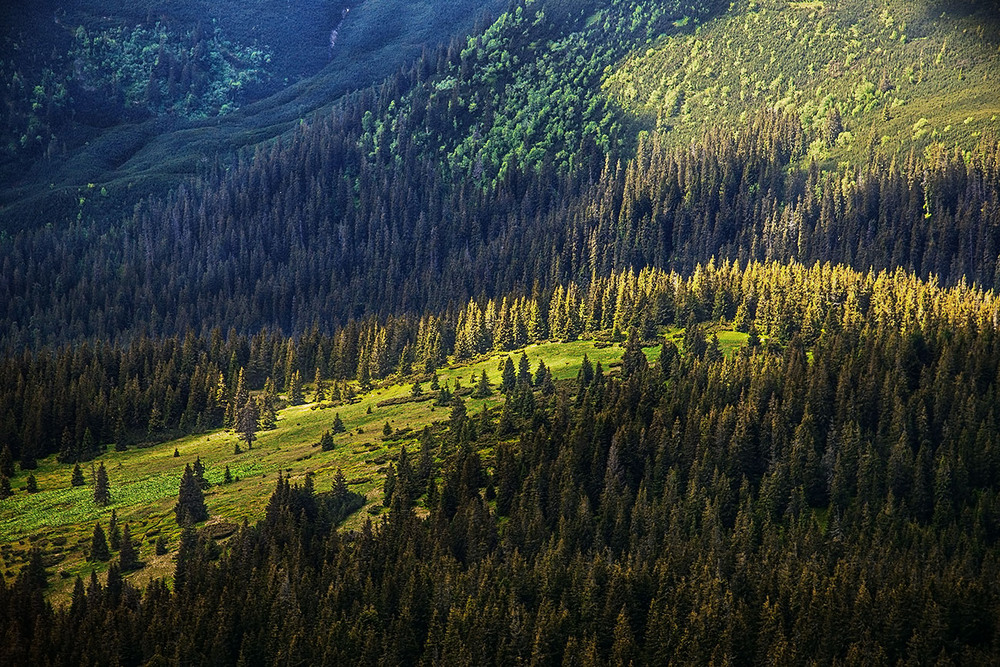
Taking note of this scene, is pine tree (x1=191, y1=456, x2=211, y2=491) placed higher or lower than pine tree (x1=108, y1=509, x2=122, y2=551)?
higher

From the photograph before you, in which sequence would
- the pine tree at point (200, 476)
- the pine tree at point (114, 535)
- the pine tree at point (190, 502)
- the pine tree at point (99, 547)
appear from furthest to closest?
1. the pine tree at point (200, 476)
2. the pine tree at point (190, 502)
3. the pine tree at point (114, 535)
4. the pine tree at point (99, 547)

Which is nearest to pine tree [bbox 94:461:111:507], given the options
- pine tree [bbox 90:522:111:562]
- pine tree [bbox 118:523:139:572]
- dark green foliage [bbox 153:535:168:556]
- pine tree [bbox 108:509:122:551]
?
pine tree [bbox 108:509:122:551]

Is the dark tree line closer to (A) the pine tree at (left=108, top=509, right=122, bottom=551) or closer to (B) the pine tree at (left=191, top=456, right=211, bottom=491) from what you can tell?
(A) the pine tree at (left=108, top=509, right=122, bottom=551)

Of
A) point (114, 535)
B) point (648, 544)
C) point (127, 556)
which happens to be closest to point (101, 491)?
point (114, 535)

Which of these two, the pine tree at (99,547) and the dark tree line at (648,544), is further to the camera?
the pine tree at (99,547)

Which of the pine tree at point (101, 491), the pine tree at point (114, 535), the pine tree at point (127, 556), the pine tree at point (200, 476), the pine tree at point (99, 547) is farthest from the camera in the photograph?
the pine tree at point (101, 491)

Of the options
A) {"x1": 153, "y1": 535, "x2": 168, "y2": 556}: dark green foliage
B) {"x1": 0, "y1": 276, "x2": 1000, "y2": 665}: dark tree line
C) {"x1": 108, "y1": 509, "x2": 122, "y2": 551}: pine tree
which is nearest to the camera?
{"x1": 0, "y1": 276, "x2": 1000, "y2": 665}: dark tree line

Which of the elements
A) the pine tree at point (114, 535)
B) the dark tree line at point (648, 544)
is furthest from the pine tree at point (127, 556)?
the dark tree line at point (648, 544)

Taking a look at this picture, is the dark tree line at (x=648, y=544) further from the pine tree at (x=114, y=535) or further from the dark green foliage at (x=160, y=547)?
the pine tree at (x=114, y=535)

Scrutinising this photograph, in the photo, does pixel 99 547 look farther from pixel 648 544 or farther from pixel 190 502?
pixel 648 544
